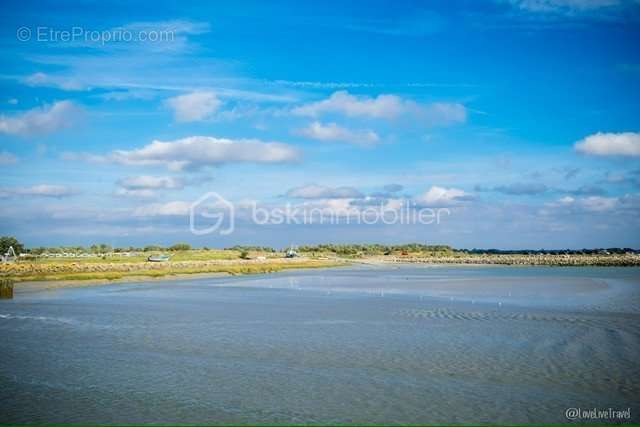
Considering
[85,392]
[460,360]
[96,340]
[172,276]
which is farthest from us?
[172,276]

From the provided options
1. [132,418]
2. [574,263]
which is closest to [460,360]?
A: [132,418]

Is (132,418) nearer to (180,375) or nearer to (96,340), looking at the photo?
(180,375)

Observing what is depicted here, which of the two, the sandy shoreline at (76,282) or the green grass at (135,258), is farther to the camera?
the green grass at (135,258)

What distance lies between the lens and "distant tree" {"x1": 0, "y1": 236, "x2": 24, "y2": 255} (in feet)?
315

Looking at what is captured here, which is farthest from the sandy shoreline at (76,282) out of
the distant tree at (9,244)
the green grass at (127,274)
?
the distant tree at (9,244)

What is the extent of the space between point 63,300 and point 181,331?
15.5 meters

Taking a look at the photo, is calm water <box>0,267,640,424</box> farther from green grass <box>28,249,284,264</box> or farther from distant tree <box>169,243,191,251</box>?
distant tree <box>169,243,191,251</box>

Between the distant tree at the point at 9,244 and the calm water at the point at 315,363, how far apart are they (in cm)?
7748

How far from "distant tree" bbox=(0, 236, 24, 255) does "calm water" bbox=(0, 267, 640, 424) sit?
7748 cm

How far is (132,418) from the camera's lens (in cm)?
1106

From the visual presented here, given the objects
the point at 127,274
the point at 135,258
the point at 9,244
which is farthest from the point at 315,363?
the point at 9,244

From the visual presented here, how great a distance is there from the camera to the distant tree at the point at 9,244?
315ft

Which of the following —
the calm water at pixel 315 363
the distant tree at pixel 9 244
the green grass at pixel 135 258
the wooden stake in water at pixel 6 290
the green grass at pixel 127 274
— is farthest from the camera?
the distant tree at pixel 9 244

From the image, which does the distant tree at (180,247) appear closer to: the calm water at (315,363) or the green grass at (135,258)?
the green grass at (135,258)
